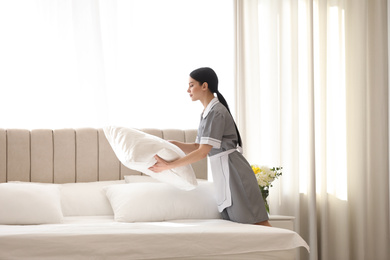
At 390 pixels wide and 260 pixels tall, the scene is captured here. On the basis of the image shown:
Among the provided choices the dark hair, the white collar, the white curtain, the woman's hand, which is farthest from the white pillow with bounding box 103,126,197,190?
the white curtain

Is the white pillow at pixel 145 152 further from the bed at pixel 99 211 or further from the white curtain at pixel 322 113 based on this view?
the white curtain at pixel 322 113

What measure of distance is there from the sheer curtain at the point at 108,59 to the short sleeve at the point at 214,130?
1.13 m

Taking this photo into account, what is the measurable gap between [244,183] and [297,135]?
1.48 m

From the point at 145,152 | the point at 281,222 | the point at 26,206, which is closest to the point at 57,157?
the point at 26,206

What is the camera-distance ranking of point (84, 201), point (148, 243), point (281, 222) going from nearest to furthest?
point (148, 243)
point (84, 201)
point (281, 222)

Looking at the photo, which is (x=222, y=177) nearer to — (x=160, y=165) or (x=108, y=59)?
(x=160, y=165)

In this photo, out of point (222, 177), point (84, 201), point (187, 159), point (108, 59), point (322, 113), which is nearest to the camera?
point (187, 159)

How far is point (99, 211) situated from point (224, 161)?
911mm

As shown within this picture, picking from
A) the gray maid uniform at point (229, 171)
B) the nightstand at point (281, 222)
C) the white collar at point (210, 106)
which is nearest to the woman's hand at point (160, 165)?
the gray maid uniform at point (229, 171)

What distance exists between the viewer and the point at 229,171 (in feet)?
10.3

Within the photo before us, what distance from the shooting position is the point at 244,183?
10.2 ft

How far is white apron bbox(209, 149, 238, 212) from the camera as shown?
3148mm

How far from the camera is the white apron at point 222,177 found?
3148 mm

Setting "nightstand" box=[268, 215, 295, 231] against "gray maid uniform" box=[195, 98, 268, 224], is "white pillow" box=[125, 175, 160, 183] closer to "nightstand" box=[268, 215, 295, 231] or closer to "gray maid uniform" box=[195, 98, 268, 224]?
"gray maid uniform" box=[195, 98, 268, 224]
